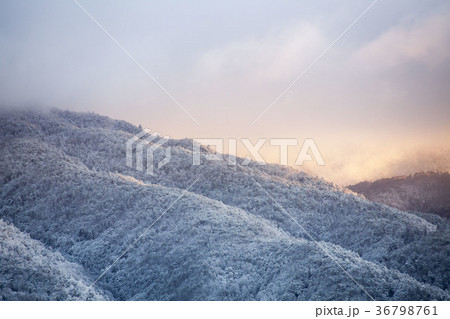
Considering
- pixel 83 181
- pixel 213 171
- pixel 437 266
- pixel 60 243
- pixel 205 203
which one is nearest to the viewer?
pixel 437 266

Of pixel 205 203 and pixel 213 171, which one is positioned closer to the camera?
pixel 205 203

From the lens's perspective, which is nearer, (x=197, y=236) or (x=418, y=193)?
(x=197, y=236)

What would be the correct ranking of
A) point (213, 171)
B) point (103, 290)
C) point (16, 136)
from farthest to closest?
point (16, 136) → point (213, 171) → point (103, 290)

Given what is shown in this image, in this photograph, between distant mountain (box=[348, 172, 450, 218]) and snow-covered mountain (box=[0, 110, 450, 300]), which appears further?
distant mountain (box=[348, 172, 450, 218])

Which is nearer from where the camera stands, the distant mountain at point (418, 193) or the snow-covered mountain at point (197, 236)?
the snow-covered mountain at point (197, 236)

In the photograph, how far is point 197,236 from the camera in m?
18.9

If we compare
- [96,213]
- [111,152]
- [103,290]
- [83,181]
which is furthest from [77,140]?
[103,290]

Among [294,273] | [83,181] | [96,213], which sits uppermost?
[83,181]

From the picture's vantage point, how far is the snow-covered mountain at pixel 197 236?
14023 mm

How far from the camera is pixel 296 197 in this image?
3000 centimetres

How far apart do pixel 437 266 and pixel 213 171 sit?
19317 mm

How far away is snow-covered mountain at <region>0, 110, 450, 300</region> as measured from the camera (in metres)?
14.0
